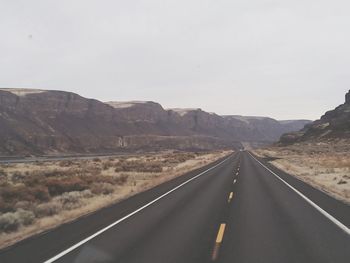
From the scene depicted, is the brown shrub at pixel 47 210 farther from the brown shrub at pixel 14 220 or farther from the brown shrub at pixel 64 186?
the brown shrub at pixel 64 186

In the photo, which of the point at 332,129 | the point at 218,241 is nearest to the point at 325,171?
the point at 218,241

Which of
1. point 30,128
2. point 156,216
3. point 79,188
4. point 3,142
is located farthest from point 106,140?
point 156,216

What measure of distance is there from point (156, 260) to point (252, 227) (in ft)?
12.8

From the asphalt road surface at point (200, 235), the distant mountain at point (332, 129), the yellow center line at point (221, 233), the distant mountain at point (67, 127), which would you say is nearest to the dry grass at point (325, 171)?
the asphalt road surface at point (200, 235)

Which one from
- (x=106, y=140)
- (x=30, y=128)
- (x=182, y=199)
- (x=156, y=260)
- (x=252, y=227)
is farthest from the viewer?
(x=106, y=140)

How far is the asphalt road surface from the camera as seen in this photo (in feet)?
25.8

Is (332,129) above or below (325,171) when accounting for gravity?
above

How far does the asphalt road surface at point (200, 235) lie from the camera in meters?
7.85

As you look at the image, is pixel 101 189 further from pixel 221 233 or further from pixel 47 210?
pixel 221 233

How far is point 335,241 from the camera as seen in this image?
29.4 feet

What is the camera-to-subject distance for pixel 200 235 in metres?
9.63

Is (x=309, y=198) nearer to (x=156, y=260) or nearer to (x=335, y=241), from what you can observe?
(x=335, y=241)

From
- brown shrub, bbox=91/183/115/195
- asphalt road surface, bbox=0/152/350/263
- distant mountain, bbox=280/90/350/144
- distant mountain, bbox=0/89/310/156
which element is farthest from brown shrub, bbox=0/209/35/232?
distant mountain, bbox=280/90/350/144

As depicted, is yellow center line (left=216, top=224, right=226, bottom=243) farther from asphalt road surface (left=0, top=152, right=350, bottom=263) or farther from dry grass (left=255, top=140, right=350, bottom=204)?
dry grass (left=255, top=140, right=350, bottom=204)
